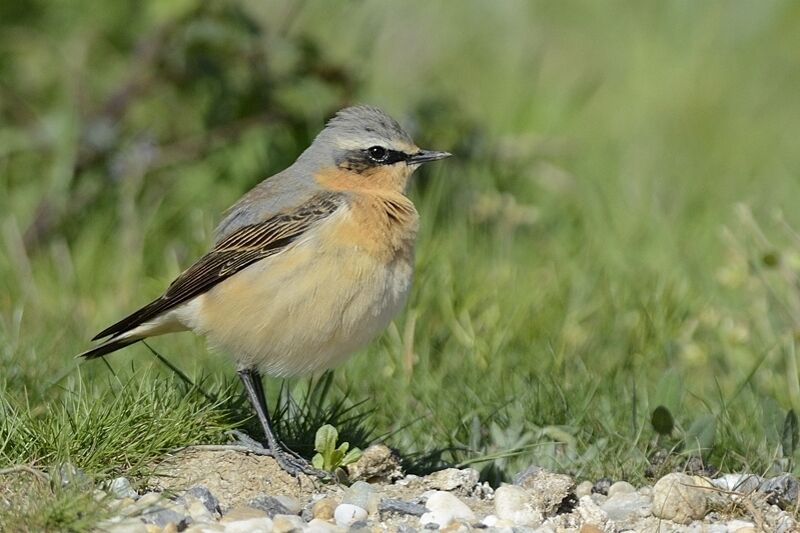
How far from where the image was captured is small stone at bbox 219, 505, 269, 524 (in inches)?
199

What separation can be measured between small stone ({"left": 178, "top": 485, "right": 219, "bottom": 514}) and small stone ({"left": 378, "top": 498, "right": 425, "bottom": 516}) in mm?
656

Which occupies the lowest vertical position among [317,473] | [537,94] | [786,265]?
[317,473]

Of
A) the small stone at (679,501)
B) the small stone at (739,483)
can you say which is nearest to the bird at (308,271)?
the small stone at (679,501)

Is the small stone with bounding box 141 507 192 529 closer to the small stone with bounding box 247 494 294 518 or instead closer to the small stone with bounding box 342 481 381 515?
the small stone with bounding box 247 494 294 518

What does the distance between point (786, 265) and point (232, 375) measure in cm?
306

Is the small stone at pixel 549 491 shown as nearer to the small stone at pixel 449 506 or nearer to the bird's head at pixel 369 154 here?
the small stone at pixel 449 506

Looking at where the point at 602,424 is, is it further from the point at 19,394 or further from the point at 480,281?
the point at 19,394

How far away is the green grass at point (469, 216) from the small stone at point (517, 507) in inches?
22.4

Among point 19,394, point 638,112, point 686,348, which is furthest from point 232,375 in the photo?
point 638,112

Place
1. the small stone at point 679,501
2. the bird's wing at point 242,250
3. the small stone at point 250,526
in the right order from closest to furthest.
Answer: the small stone at point 250,526
the small stone at point 679,501
the bird's wing at point 242,250

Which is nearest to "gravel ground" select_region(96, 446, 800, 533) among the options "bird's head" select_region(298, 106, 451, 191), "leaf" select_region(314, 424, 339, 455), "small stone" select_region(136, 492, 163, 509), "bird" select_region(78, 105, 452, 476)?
"small stone" select_region(136, 492, 163, 509)

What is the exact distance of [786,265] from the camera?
280 inches

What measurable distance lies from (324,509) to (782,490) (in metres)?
1.92

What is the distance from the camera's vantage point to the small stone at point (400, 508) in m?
5.23
